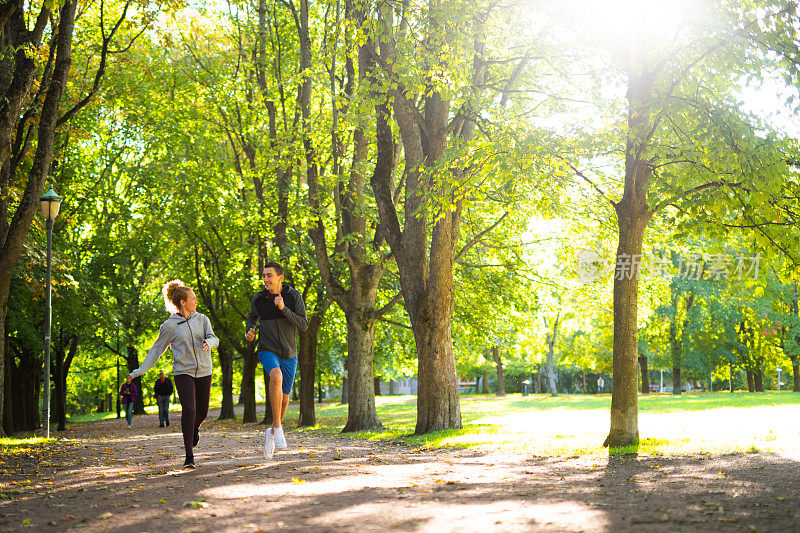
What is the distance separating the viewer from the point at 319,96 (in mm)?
20531

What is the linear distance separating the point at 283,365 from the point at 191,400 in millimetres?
1037

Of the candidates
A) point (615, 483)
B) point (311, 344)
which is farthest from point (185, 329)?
point (311, 344)

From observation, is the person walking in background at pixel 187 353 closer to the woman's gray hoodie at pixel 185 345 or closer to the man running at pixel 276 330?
the woman's gray hoodie at pixel 185 345

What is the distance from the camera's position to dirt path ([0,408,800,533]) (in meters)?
4.72

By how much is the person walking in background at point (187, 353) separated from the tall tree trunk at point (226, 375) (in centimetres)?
2006

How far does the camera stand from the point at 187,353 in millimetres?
7945

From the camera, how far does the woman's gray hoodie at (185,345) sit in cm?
792

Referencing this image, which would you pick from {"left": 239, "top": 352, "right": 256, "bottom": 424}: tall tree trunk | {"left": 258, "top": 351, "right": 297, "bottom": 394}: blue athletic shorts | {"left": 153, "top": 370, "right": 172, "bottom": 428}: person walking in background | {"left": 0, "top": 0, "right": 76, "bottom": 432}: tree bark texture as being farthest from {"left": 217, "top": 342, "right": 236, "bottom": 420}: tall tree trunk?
{"left": 258, "top": 351, "right": 297, "bottom": 394}: blue athletic shorts

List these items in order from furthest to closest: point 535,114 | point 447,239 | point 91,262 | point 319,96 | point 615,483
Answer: point 91,262
point 319,96
point 535,114
point 447,239
point 615,483

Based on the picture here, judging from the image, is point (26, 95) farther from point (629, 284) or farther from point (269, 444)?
point (629, 284)

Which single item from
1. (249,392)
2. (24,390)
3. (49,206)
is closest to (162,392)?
(249,392)

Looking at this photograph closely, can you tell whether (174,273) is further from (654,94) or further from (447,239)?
(654,94)

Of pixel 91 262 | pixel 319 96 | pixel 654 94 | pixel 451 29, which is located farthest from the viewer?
pixel 91 262

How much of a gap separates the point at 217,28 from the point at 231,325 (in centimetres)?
1052
